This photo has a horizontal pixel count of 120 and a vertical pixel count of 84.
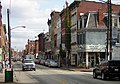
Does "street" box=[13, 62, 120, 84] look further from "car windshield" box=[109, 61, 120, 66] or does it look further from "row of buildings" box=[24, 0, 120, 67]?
"row of buildings" box=[24, 0, 120, 67]

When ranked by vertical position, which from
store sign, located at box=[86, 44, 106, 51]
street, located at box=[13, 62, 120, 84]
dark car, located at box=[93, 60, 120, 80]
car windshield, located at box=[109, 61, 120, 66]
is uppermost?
store sign, located at box=[86, 44, 106, 51]

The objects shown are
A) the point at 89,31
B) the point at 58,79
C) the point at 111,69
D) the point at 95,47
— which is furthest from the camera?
the point at 95,47

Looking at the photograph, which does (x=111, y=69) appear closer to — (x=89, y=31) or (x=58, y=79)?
(x=58, y=79)

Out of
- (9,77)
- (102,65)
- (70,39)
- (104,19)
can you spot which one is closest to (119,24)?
(104,19)

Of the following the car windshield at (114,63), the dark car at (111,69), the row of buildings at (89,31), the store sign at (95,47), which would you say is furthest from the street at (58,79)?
the store sign at (95,47)

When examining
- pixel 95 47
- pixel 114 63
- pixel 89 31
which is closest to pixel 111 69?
pixel 114 63

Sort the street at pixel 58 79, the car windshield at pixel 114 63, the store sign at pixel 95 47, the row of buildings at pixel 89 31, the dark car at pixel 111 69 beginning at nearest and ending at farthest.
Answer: the street at pixel 58 79
the dark car at pixel 111 69
the car windshield at pixel 114 63
the row of buildings at pixel 89 31
the store sign at pixel 95 47

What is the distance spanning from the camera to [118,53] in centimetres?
6406

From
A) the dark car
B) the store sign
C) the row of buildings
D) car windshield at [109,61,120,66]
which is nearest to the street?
the dark car

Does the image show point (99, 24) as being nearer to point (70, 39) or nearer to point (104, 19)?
point (104, 19)

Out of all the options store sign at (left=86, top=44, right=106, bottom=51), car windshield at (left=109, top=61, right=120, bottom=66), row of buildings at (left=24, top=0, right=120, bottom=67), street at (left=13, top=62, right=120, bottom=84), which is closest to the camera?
street at (left=13, top=62, right=120, bottom=84)

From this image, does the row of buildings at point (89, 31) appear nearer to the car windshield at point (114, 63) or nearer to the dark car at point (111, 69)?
the car windshield at point (114, 63)

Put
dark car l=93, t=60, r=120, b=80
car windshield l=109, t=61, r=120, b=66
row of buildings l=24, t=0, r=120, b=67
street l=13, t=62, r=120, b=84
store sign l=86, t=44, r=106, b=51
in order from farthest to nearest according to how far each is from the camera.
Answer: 1. store sign l=86, t=44, r=106, b=51
2. row of buildings l=24, t=0, r=120, b=67
3. car windshield l=109, t=61, r=120, b=66
4. dark car l=93, t=60, r=120, b=80
5. street l=13, t=62, r=120, b=84

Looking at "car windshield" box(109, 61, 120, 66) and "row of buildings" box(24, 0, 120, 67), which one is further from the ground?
"row of buildings" box(24, 0, 120, 67)
